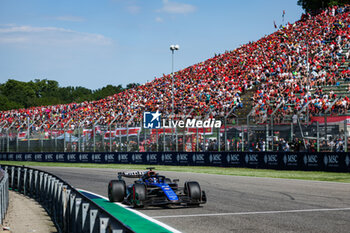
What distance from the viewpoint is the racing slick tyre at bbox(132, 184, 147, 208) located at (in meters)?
12.1

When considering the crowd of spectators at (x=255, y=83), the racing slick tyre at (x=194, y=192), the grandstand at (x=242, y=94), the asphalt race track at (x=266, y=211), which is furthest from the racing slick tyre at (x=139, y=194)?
the crowd of spectators at (x=255, y=83)

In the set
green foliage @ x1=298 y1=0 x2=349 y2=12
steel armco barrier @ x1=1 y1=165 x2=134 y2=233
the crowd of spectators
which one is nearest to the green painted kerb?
steel armco barrier @ x1=1 y1=165 x2=134 y2=233

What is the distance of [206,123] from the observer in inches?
1280

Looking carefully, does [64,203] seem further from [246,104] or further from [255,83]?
[255,83]

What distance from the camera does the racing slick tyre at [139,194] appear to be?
12133 mm

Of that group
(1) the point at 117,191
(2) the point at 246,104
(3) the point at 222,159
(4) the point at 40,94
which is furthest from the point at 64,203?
(4) the point at 40,94

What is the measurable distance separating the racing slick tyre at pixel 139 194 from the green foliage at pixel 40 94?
11262cm

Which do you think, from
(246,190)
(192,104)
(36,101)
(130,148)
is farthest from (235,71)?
(36,101)

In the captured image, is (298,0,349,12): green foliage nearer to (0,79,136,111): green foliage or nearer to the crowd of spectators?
the crowd of spectators

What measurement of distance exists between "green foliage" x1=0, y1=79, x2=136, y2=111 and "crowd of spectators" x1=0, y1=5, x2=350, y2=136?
6721 centimetres

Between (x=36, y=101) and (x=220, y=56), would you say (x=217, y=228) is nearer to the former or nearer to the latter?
(x=220, y=56)

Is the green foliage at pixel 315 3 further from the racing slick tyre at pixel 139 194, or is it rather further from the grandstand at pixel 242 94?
the racing slick tyre at pixel 139 194

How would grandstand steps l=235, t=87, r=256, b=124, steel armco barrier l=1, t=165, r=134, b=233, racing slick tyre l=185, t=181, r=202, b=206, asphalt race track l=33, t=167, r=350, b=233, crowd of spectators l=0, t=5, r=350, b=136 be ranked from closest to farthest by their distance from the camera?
steel armco barrier l=1, t=165, r=134, b=233, asphalt race track l=33, t=167, r=350, b=233, racing slick tyre l=185, t=181, r=202, b=206, crowd of spectators l=0, t=5, r=350, b=136, grandstand steps l=235, t=87, r=256, b=124

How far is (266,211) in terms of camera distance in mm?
11562
